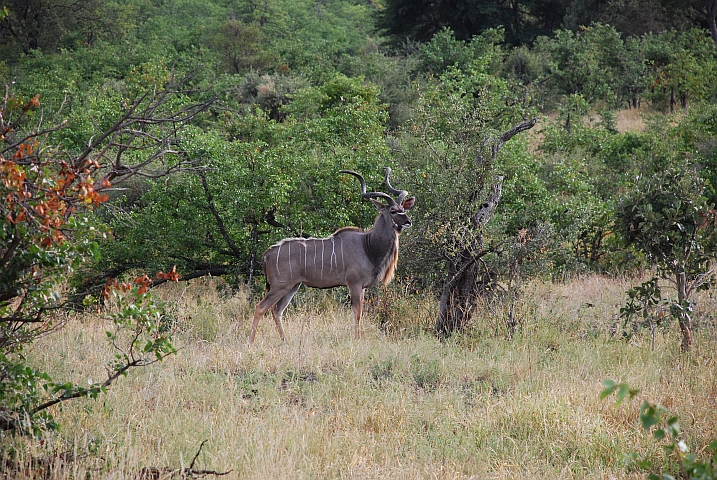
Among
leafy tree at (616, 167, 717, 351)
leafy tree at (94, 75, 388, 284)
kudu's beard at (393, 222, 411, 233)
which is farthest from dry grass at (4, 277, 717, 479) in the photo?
leafy tree at (94, 75, 388, 284)

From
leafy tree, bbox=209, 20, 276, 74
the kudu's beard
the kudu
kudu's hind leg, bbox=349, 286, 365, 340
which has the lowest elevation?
kudu's hind leg, bbox=349, 286, 365, 340

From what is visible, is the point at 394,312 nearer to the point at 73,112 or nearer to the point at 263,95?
the point at 73,112

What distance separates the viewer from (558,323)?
895 cm

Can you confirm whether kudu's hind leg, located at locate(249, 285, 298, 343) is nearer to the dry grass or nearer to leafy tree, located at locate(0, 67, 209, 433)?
the dry grass

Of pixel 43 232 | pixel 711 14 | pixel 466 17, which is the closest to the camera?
pixel 43 232

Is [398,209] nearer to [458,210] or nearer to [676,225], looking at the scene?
[458,210]

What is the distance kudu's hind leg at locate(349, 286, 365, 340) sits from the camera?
8698 millimetres

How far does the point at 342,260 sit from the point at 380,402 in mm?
2945

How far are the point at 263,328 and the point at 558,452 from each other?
4306mm

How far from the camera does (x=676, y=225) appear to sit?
24.5ft

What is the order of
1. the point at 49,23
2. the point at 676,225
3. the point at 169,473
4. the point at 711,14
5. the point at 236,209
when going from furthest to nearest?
1. the point at 49,23
2. the point at 711,14
3. the point at 236,209
4. the point at 676,225
5. the point at 169,473

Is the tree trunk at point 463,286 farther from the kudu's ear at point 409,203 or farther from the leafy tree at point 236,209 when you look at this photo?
the leafy tree at point 236,209

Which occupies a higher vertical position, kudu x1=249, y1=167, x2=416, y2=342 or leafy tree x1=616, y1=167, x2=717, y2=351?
leafy tree x1=616, y1=167, x2=717, y2=351

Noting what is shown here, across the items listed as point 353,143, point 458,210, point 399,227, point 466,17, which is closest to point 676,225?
point 458,210
